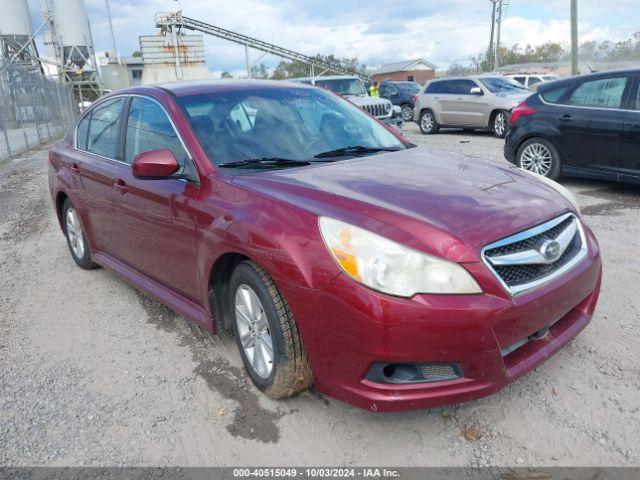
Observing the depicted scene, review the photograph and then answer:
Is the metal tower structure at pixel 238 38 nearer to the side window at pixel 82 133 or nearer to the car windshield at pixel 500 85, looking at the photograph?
the car windshield at pixel 500 85

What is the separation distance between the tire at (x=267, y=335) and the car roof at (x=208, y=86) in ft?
4.80

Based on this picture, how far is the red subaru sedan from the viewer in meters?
2.21

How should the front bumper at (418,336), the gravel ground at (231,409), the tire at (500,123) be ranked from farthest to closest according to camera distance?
the tire at (500,123), the gravel ground at (231,409), the front bumper at (418,336)

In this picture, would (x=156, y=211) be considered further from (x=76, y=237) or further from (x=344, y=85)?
(x=344, y=85)

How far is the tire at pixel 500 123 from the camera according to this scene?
14.5 meters

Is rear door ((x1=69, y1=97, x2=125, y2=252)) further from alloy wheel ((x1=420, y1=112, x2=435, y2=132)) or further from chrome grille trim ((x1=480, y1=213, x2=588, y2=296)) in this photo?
alloy wheel ((x1=420, y1=112, x2=435, y2=132))

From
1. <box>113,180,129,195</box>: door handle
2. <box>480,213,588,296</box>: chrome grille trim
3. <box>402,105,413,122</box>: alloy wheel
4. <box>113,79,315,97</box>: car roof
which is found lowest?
<box>402,105,413,122</box>: alloy wheel

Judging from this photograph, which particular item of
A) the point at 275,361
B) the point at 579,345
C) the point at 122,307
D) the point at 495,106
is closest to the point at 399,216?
the point at 275,361

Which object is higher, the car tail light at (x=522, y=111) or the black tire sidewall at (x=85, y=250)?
the car tail light at (x=522, y=111)

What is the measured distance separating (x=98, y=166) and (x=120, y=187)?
0.54 meters

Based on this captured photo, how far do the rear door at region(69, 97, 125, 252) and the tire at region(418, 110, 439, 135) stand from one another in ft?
43.9

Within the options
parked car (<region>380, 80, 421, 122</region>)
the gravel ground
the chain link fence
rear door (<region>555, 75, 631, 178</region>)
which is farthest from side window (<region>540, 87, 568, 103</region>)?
parked car (<region>380, 80, 421, 122</region>)

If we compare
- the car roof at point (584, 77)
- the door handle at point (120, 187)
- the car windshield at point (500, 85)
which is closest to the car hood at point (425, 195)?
the door handle at point (120, 187)

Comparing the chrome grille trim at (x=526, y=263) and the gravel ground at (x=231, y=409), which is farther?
A: the gravel ground at (x=231, y=409)
